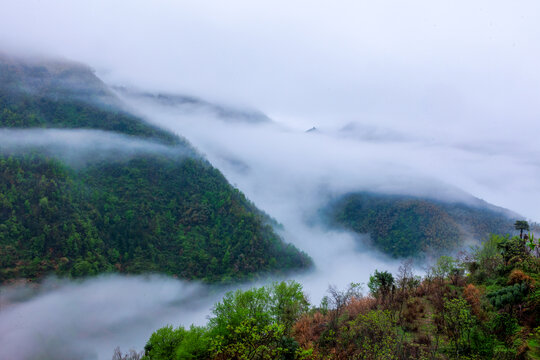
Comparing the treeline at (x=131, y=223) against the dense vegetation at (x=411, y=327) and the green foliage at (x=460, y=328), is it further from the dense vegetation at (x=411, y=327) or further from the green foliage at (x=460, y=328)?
the green foliage at (x=460, y=328)

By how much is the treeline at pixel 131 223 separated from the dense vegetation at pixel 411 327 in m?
92.6

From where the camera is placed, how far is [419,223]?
5413 inches

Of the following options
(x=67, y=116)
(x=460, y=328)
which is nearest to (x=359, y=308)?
(x=460, y=328)

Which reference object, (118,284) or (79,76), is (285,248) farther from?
(79,76)

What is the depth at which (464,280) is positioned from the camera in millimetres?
30500

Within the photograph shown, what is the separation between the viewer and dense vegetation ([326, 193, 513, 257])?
398 feet

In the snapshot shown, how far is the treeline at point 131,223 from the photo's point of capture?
10056 centimetres

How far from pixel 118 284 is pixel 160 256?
1800 cm

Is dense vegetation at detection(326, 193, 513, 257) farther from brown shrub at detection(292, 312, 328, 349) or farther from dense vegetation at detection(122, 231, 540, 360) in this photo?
brown shrub at detection(292, 312, 328, 349)

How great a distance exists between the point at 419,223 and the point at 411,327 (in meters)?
131

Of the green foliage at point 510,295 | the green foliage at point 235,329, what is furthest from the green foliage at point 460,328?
the green foliage at point 235,329

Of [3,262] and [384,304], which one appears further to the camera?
[3,262]

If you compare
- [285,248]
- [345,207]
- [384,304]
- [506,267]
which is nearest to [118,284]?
[285,248]

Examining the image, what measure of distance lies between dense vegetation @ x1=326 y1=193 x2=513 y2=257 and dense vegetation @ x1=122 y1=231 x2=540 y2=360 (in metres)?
102
